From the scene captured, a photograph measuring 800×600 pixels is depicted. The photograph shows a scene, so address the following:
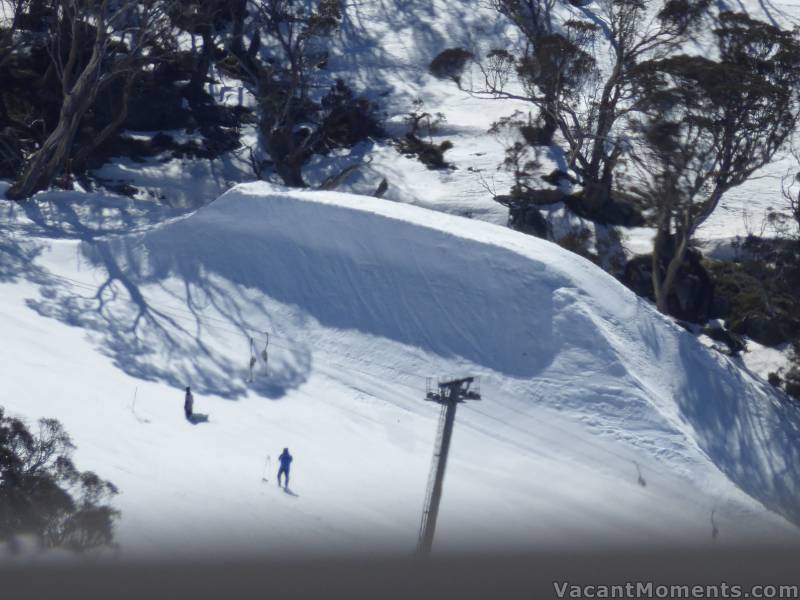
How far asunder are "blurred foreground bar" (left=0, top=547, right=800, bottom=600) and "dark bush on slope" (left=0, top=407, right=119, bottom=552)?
386cm

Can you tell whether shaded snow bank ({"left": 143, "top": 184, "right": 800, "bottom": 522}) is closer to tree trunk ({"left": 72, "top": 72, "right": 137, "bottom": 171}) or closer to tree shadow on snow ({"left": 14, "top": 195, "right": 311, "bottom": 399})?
tree shadow on snow ({"left": 14, "top": 195, "right": 311, "bottom": 399})

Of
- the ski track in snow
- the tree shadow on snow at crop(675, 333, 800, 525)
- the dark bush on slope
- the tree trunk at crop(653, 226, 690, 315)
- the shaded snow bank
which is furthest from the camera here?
the tree trunk at crop(653, 226, 690, 315)

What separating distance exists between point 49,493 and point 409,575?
6308 mm

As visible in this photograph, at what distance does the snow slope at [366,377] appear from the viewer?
1221 centimetres

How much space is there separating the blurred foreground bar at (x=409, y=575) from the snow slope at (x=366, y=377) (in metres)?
5.44

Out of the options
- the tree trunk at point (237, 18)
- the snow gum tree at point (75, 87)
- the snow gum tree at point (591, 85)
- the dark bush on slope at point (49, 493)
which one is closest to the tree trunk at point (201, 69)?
the tree trunk at point (237, 18)

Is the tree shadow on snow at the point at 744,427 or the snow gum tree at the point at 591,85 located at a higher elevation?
the snow gum tree at the point at 591,85

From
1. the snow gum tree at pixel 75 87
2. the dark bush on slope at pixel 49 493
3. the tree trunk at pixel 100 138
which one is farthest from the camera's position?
the tree trunk at pixel 100 138

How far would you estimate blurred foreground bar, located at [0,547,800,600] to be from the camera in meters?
3.31

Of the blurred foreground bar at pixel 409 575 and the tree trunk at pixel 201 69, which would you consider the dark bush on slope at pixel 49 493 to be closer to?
the blurred foreground bar at pixel 409 575

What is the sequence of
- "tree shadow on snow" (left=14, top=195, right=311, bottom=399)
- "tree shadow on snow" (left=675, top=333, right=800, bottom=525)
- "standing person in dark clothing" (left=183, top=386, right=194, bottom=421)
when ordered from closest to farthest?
1. "standing person in dark clothing" (left=183, top=386, right=194, bottom=421)
2. "tree shadow on snow" (left=675, top=333, right=800, bottom=525)
3. "tree shadow on snow" (left=14, top=195, right=311, bottom=399)

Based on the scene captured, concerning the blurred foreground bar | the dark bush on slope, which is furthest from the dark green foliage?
the blurred foreground bar

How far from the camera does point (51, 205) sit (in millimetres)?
23250

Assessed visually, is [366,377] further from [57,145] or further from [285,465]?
[57,145]
